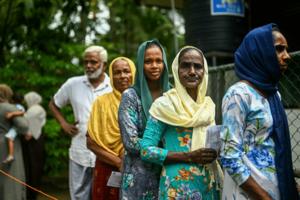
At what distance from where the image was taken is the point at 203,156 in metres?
2.84

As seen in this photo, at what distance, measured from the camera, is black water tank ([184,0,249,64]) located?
6.70 meters

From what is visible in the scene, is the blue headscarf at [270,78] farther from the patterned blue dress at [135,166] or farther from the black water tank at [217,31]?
the black water tank at [217,31]

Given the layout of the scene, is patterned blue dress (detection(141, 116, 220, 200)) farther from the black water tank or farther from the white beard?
the black water tank

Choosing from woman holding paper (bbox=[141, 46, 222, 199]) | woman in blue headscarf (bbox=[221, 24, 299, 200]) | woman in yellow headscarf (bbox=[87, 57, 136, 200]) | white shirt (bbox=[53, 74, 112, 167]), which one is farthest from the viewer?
white shirt (bbox=[53, 74, 112, 167])

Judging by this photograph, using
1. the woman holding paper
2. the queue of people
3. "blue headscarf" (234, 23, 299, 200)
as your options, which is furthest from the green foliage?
"blue headscarf" (234, 23, 299, 200)

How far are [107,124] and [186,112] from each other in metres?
1.23

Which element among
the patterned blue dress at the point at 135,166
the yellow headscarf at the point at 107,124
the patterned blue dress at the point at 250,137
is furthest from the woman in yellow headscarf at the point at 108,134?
the patterned blue dress at the point at 250,137

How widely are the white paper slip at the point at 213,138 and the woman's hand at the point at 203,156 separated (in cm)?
3

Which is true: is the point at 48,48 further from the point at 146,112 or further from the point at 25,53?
the point at 146,112

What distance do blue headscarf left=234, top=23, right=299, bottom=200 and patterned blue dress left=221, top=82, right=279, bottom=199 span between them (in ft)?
0.11

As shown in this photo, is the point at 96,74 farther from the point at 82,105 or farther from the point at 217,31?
the point at 217,31

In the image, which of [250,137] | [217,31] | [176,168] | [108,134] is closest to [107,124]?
[108,134]

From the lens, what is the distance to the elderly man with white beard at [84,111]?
4836 millimetres

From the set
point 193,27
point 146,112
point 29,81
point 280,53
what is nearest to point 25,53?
point 29,81
